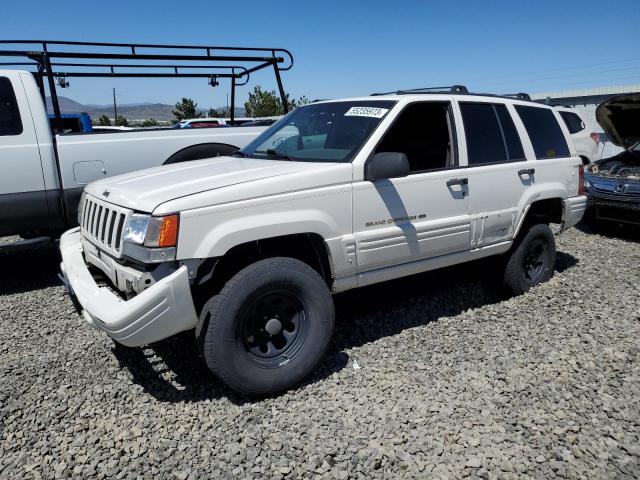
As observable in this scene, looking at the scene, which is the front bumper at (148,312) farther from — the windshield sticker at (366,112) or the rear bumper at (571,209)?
the rear bumper at (571,209)

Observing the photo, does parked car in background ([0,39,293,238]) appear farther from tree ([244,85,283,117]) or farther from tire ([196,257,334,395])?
tree ([244,85,283,117])

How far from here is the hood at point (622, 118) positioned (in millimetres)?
7363

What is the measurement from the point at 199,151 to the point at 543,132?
367 centimetres

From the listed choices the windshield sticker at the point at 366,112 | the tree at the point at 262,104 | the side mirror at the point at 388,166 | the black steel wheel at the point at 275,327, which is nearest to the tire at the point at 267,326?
the black steel wheel at the point at 275,327

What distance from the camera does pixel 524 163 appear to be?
4.56 m

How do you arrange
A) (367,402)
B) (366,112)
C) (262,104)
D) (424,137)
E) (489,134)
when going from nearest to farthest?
(367,402) → (366,112) → (424,137) → (489,134) → (262,104)

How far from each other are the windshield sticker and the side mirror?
0.48 metres

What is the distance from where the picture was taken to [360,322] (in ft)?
14.0

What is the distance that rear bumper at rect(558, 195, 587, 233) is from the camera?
4969 mm

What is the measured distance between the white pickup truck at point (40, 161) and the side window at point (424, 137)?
301 cm

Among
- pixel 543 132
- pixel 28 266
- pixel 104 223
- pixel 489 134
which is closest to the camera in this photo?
pixel 104 223

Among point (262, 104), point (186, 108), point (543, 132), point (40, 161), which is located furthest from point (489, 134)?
point (186, 108)

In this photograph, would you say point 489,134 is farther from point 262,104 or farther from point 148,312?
point 262,104

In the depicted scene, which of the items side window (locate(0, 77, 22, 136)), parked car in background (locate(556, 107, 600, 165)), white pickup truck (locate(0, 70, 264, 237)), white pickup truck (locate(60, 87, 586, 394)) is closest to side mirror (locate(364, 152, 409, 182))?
white pickup truck (locate(60, 87, 586, 394))
